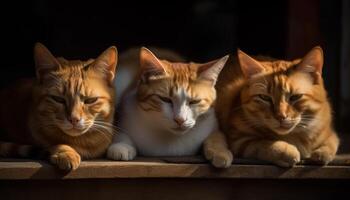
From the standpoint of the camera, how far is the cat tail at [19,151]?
290 cm

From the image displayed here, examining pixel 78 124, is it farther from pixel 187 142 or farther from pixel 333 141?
pixel 333 141

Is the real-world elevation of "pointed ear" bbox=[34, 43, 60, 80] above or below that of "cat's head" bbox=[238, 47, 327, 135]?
above

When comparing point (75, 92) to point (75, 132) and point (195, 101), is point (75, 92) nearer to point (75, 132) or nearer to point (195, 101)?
point (75, 132)

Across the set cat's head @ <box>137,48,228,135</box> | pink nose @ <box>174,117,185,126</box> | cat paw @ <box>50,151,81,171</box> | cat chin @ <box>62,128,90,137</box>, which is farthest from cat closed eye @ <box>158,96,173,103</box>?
cat paw @ <box>50,151,81,171</box>

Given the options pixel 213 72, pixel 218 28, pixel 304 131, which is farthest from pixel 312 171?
pixel 218 28

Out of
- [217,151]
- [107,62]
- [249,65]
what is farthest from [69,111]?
[249,65]

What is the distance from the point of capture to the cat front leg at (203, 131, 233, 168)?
112 inches

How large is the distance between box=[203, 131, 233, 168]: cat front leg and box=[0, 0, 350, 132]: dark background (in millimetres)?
1301

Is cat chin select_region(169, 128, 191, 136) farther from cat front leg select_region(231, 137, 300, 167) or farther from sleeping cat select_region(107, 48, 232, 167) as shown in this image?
cat front leg select_region(231, 137, 300, 167)

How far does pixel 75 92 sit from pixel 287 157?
104 centimetres

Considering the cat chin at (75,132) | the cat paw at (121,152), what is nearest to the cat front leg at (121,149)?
the cat paw at (121,152)

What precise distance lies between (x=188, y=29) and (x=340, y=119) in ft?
5.59

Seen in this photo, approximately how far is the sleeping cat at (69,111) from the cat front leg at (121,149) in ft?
0.15

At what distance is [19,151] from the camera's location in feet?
9.60
